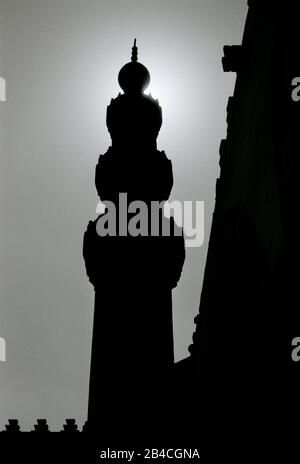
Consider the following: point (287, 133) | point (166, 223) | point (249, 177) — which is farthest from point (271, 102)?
point (166, 223)

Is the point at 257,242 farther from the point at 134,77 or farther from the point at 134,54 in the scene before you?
the point at 134,54

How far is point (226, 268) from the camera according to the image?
50.0 ft

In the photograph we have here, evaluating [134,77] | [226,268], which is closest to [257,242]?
[226,268]

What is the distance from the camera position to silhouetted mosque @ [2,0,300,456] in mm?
9195

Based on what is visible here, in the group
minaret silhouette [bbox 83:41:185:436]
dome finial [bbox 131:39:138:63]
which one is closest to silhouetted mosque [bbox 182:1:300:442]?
minaret silhouette [bbox 83:41:185:436]

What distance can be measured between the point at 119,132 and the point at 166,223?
292 cm

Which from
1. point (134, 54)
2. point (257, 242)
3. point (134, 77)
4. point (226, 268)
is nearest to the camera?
point (257, 242)

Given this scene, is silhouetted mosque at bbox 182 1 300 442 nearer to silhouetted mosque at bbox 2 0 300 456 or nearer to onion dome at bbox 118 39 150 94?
silhouetted mosque at bbox 2 0 300 456

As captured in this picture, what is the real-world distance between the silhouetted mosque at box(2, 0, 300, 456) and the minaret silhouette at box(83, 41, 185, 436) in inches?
1.0

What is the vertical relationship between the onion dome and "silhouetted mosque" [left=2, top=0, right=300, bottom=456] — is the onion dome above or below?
above

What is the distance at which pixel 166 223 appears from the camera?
1516 cm

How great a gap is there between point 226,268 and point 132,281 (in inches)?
99.8

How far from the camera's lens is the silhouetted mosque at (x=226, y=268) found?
9195 mm

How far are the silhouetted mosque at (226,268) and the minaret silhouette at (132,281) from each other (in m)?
0.03
